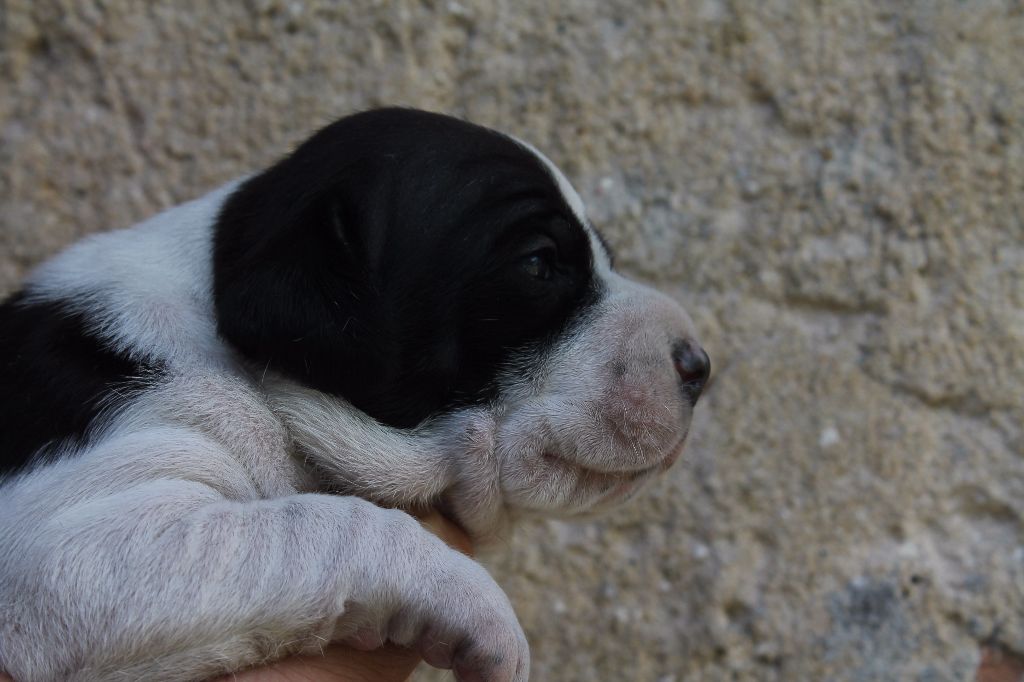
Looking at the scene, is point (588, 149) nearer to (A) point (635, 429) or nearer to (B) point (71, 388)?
(A) point (635, 429)

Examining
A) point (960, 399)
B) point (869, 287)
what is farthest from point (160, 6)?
point (960, 399)

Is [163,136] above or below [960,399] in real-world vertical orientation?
above

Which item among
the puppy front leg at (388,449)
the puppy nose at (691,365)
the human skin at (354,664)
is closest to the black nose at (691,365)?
the puppy nose at (691,365)

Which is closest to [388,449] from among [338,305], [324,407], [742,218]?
[324,407]

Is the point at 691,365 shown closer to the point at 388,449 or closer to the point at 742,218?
the point at 388,449

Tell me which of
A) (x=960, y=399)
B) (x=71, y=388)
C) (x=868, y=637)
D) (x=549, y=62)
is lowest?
(x=868, y=637)

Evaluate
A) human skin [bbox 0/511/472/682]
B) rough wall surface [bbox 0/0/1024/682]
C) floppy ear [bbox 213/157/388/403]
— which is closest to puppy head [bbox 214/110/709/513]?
floppy ear [bbox 213/157/388/403]

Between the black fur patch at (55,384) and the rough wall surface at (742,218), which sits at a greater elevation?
the black fur patch at (55,384)

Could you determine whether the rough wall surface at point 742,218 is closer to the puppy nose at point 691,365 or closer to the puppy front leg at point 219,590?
the puppy nose at point 691,365
